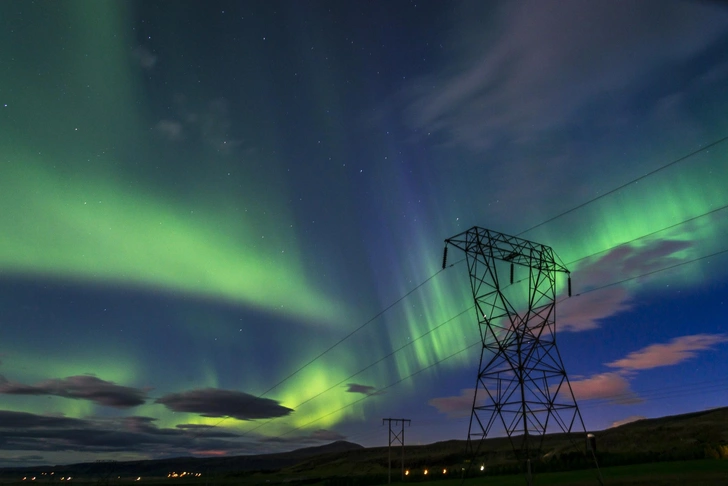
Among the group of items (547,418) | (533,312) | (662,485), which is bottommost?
(662,485)

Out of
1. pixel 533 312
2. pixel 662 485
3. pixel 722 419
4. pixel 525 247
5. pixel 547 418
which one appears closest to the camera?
pixel 662 485

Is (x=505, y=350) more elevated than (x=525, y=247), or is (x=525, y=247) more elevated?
(x=525, y=247)

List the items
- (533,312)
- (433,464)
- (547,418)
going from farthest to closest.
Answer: (433,464)
(533,312)
(547,418)

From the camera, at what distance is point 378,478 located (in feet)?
335

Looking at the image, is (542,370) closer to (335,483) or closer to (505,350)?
(505,350)

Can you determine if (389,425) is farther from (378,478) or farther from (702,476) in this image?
(702,476)

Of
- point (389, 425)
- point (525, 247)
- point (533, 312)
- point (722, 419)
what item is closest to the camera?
point (533, 312)

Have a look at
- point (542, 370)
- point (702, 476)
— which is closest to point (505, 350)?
point (542, 370)

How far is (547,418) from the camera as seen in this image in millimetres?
40906

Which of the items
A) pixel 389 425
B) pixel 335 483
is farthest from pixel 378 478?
pixel 389 425

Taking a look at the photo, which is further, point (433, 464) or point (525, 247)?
point (433, 464)

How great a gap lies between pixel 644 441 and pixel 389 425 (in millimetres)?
71195

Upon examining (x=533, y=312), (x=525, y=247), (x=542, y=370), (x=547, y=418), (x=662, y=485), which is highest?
(x=525, y=247)

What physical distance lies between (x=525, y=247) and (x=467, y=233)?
669cm
